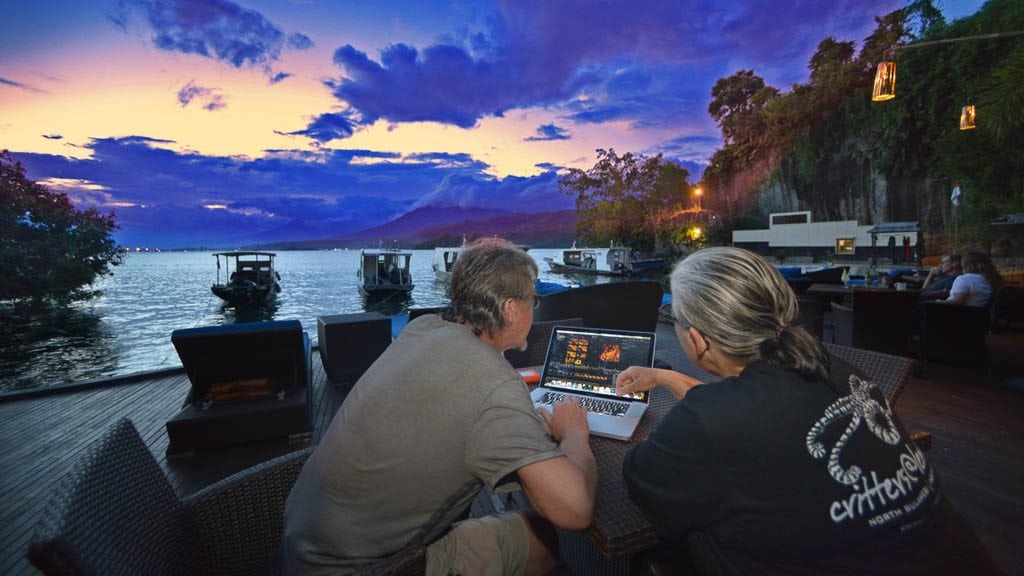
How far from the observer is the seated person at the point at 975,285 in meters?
5.00

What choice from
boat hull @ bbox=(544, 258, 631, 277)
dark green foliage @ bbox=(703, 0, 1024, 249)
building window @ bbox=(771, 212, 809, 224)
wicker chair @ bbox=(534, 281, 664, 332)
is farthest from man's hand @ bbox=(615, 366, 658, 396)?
building window @ bbox=(771, 212, 809, 224)

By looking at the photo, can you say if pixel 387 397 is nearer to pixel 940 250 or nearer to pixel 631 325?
pixel 631 325

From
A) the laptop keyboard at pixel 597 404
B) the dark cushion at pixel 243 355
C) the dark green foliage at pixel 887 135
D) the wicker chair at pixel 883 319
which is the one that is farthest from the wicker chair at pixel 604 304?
the dark green foliage at pixel 887 135

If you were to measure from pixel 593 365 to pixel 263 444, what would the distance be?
3377mm

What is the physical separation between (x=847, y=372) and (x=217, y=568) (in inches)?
79.2

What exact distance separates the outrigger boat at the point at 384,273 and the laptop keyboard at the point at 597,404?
2552 cm

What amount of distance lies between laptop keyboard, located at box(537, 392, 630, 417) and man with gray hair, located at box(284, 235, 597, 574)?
590 millimetres

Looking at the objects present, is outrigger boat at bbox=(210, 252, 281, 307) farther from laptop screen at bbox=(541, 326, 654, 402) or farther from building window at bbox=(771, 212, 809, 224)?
building window at bbox=(771, 212, 809, 224)

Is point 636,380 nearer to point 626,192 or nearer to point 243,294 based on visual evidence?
point 243,294

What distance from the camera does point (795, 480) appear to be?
0.87m

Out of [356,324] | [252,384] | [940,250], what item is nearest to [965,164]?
[940,250]

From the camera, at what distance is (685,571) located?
1.14m

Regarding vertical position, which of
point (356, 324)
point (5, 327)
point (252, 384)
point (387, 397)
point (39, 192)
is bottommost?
point (5, 327)

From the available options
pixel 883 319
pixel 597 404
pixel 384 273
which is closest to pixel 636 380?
pixel 597 404
